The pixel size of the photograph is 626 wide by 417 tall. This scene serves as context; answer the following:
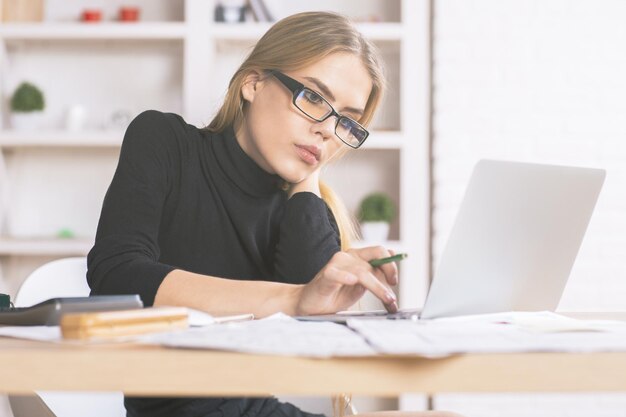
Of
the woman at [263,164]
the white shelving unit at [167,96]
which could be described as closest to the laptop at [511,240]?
the woman at [263,164]

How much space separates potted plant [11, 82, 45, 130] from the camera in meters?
3.33

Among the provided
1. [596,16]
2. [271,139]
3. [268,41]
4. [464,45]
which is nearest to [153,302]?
[271,139]

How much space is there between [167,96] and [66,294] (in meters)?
2.07

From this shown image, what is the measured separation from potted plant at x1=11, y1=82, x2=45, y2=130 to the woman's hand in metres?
2.59

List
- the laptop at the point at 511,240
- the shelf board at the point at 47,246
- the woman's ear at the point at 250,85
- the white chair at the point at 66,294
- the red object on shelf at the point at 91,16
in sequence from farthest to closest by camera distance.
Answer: the red object on shelf at the point at 91,16 < the shelf board at the point at 47,246 < the woman's ear at the point at 250,85 < the white chair at the point at 66,294 < the laptop at the point at 511,240

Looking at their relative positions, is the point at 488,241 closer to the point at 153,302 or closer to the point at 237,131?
the point at 153,302

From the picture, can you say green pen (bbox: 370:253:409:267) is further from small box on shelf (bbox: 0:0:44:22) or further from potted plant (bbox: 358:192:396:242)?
small box on shelf (bbox: 0:0:44:22)

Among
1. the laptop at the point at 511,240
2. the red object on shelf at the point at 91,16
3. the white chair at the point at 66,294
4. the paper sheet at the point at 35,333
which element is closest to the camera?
the paper sheet at the point at 35,333

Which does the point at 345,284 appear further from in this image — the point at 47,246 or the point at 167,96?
the point at 167,96

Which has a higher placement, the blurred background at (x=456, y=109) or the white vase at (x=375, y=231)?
the blurred background at (x=456, y=109)

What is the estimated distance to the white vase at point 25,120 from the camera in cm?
333

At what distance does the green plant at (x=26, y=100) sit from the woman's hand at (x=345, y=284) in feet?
8.51

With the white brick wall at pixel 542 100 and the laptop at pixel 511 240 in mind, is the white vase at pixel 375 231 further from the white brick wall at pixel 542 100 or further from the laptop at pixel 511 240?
the laptop at pixel 511 240

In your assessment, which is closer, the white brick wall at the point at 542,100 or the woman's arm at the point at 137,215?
the woman's arm at the point at 137,215
